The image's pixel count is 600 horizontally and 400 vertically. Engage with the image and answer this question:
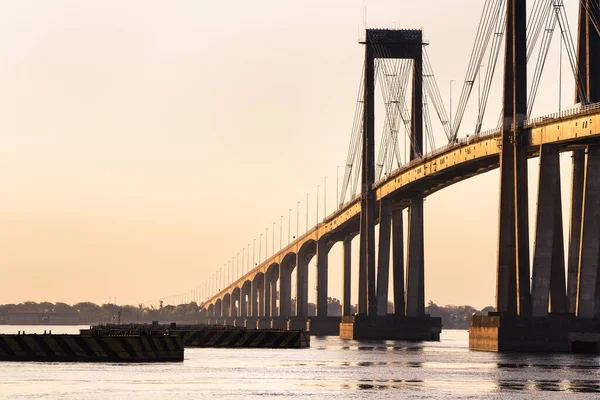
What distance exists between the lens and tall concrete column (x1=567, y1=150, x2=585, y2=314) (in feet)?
352

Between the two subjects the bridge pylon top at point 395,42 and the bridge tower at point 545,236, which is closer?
the bridge tower at point 545,236

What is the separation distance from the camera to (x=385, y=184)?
156000mm

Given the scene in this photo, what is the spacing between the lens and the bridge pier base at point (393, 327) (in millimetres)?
153500

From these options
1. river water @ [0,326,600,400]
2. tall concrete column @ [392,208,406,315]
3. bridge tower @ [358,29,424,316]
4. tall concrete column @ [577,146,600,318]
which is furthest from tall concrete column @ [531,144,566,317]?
bridge tower @ [358,29,424,316]

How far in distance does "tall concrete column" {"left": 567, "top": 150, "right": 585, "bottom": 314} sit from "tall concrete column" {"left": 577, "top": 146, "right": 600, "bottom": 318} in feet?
15.7

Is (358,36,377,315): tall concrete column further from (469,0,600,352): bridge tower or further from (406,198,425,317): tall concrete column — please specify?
Answer: (469,0,600,352): bridge tower

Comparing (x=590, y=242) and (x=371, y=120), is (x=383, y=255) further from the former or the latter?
(x=590, y=242)

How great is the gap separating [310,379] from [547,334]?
36.5 meters

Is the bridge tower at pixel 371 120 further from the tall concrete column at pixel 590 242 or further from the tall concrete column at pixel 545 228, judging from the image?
the tall concrete column at pixel 590 242

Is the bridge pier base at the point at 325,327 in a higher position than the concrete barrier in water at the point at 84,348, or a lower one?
higher

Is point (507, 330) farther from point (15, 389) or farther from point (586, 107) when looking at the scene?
point (15, 389)

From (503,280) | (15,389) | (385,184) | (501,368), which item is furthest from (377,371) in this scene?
(385,184)

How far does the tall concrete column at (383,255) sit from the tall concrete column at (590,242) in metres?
54.6

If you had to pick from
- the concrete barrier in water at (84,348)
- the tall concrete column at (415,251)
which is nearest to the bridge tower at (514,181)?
the concrete barrier in water at (84,348)
